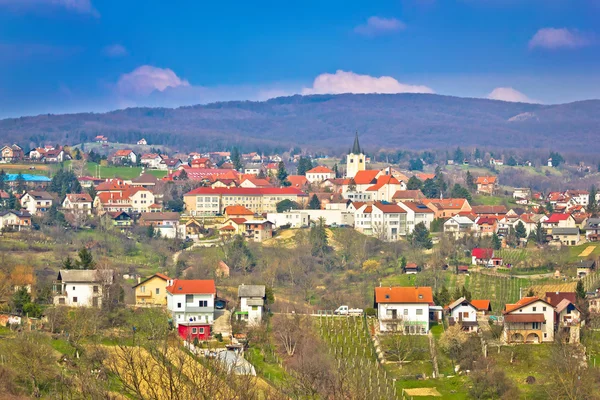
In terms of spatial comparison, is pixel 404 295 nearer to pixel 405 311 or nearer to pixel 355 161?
pixel 405 311

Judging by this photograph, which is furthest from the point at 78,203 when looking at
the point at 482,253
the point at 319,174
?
the point at 482,253

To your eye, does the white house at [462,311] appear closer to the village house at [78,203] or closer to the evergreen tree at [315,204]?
the evergreen tree at [315,204]

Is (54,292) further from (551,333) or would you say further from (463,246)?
(463,246)

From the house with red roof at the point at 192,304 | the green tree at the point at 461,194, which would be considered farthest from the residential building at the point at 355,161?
the house with red roof at the point at 192,304

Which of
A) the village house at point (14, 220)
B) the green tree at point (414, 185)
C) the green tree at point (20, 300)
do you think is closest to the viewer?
the green tree at point (20, 300)

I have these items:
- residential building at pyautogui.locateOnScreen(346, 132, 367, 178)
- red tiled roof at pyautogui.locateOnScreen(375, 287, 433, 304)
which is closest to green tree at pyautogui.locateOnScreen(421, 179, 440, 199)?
residential building at pyautogui.locateOnScreen(346, 132, 367, 178)
